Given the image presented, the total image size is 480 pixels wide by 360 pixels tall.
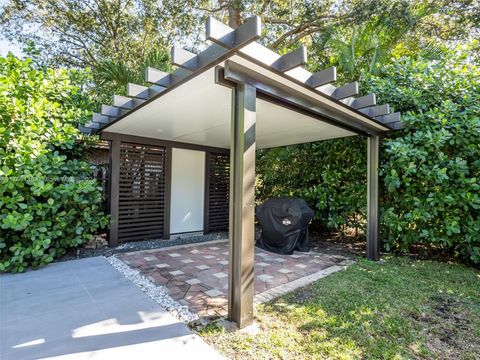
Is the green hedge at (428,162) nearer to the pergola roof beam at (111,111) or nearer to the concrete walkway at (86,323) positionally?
the concrete walkway at (86,323)

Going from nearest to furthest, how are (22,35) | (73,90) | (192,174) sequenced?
(73,90) < (192,174) < (22,35)

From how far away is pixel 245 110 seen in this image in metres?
2.92

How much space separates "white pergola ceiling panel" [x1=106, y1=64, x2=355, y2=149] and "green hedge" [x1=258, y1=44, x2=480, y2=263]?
119 centimetres

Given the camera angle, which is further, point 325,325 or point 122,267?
point 122,267

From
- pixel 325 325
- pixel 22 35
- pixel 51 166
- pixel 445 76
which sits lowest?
pixel 325 325

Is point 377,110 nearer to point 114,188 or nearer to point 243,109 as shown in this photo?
point 243,109

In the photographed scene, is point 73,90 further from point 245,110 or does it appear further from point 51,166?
point 245,110

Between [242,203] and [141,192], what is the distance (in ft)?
14.2

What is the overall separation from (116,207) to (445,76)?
732cm

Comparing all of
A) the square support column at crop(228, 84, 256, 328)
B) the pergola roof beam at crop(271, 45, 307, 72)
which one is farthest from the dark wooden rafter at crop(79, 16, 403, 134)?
the square support column at crop(228, 84, 256, 328)

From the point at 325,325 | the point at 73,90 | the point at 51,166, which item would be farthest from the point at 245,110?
the point at 73,90

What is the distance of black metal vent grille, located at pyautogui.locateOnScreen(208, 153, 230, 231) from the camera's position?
313 inches

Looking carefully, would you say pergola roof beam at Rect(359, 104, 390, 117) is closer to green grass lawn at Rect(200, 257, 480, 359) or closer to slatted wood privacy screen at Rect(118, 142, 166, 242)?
green grass lawn at Rect(200, 257, 480, 359)

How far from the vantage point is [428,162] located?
5.16 meters
